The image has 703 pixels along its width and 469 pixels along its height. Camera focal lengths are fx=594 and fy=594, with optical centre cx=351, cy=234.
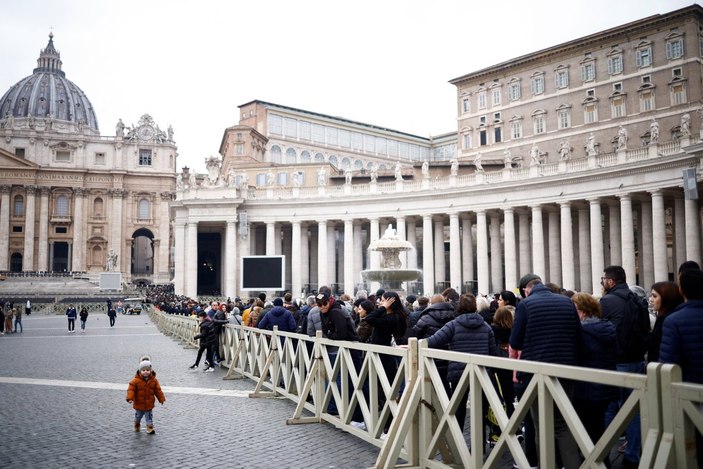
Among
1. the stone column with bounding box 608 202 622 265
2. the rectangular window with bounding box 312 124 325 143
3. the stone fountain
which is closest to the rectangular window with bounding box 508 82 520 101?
the stone column with bounding box 608 202 622 265

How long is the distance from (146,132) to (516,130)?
217 ft

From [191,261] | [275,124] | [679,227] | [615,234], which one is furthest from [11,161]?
[679,227]

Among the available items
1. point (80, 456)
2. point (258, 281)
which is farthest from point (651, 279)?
point (80, 456)

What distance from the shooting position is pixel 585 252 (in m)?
47.6

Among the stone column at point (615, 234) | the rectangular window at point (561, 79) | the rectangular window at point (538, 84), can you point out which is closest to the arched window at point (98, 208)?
the rectangular window at point (538, 84)

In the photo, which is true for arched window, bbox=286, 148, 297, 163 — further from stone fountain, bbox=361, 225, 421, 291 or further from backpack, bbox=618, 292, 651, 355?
backpack, bbox=618, 292, 651, 355

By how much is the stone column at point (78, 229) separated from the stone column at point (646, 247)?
3316 inches

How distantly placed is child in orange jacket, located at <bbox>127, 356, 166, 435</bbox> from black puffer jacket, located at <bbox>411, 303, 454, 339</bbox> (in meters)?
4.56

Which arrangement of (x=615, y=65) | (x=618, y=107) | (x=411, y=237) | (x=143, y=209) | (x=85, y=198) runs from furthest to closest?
(x=143, y=209)
(x=85, y=198)
(x=615, y=65)
(x=618, y=107)
(x=411, y=237)

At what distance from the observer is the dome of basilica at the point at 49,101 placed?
136875 mm

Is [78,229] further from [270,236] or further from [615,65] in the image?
[615,65]

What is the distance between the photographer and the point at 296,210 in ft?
183

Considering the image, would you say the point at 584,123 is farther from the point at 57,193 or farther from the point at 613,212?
the point at 57,193

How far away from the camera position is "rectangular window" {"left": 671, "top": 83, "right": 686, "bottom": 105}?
5488cm
